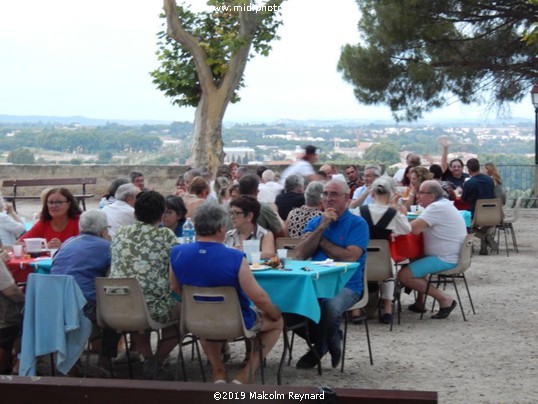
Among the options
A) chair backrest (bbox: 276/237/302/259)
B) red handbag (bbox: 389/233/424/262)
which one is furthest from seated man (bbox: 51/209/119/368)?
red handbag (bbox: 389/233/424/262)

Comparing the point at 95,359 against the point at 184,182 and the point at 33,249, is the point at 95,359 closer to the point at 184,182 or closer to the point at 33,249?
the point at 33,249

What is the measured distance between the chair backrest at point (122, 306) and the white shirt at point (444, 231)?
3398 mm

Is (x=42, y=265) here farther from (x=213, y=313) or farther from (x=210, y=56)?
(x=210, y=56)

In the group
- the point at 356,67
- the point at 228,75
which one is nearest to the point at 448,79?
the point at 356,67

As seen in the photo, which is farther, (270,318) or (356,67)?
(356,67)

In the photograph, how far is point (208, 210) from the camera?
19.7 feet

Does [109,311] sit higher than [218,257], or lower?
lower

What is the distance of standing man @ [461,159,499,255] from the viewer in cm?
1387

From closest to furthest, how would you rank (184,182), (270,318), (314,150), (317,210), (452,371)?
(270,318), (452,371), (317,210), (184,182), (314,150)

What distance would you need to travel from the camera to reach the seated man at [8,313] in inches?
250

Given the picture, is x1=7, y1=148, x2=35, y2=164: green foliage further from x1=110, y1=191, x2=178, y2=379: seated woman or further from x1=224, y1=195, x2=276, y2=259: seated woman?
x1=110, y1=191, x2=178, y2=379: seated woman

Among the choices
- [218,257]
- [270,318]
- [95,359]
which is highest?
[218,257]

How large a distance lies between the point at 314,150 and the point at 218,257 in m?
8.26

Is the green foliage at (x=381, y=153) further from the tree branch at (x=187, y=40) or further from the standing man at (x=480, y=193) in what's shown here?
the standing man at (x=480, y=193)
